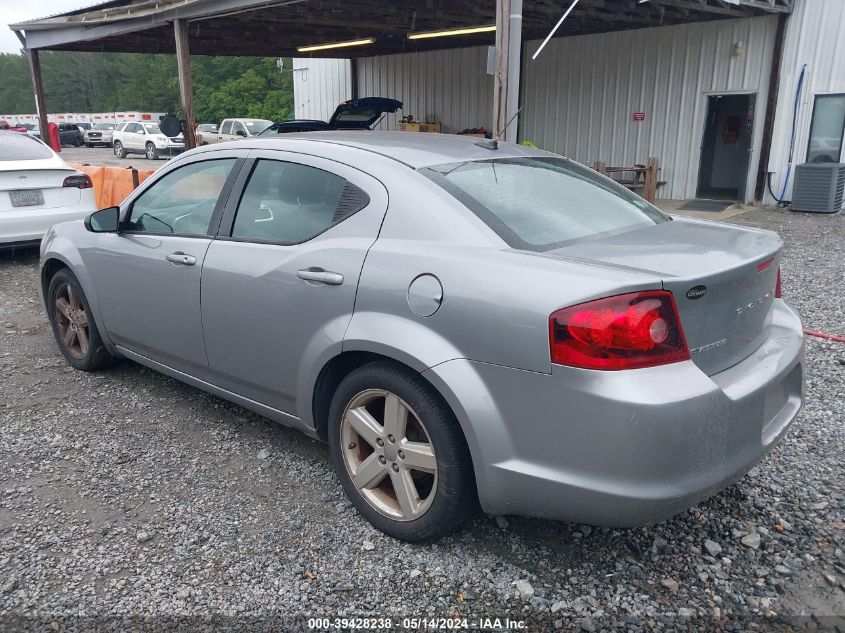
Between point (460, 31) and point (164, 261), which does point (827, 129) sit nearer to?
point (460, 31)

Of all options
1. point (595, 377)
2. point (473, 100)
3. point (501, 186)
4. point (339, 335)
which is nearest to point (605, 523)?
point (595, 377)

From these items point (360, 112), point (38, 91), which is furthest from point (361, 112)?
point (38, 91)

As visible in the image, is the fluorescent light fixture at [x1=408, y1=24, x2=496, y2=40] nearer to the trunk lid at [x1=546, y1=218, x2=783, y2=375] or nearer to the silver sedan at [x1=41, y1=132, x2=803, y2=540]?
the silver sedan at [x1=41, y1=132, x2=803, y2=540]

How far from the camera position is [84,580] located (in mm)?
2576

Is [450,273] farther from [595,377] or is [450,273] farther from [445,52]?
[445,52]

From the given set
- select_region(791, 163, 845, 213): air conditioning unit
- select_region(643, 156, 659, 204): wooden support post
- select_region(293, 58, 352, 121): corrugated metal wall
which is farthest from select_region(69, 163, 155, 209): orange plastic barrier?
select_region(293, 58, 352, 121): corrugated metal wall

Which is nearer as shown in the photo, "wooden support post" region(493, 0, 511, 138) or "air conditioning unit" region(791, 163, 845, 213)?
"wooden support post" region(493, 0, 511, 138)

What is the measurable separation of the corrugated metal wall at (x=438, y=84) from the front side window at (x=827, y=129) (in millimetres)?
7941

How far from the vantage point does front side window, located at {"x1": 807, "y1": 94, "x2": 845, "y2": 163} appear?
12.2 m

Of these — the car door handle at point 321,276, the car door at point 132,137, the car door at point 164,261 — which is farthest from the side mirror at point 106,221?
the car door at point 132,137

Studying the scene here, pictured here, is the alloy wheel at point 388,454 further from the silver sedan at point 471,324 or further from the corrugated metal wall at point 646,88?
the corrugated metal wall at point 646,88

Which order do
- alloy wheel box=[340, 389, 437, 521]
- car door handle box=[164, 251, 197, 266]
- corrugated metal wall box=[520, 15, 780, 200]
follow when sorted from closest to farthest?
alloy wheel box=[340, 389, 437, 521] → car door handle box=[164, 251, 197, 266] → corrugated metal wall box=[520, 15, 780, 200]

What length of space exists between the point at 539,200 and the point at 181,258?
183cm

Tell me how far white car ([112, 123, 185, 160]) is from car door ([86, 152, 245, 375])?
1049 inches
